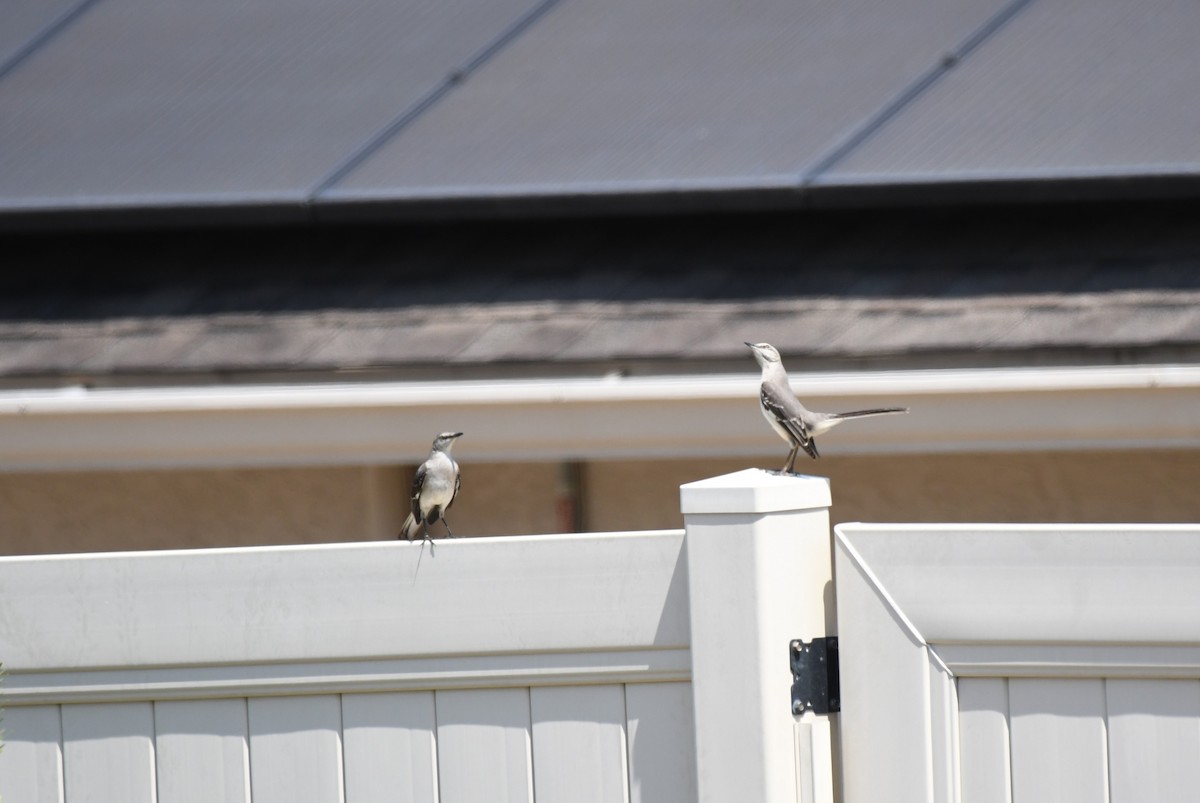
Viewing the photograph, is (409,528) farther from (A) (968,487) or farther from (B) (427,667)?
(A) (968,487)

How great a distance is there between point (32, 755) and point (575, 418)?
78.5 inches

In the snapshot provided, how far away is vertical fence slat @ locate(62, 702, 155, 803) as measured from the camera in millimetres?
2660

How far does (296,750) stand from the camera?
2.62m

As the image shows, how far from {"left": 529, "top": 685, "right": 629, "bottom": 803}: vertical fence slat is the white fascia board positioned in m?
1.76

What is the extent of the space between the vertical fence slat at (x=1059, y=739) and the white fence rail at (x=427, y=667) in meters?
0.35

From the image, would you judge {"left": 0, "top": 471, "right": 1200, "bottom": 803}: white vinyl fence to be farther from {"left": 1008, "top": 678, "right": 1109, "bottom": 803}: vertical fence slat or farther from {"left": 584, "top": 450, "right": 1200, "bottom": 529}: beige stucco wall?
{"left": 584, "top": 450, "right": 1200, "bottom": 529}: beige stucco wall

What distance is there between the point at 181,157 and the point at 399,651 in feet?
10.2

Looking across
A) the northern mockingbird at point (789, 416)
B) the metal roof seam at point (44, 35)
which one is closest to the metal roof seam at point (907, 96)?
the northern mockingbird at point (789, 416)

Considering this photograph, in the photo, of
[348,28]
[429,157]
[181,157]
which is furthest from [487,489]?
[348,28]

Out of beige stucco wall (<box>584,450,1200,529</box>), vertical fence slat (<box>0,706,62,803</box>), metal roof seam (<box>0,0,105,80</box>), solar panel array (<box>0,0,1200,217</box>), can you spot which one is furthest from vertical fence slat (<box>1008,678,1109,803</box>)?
metal roof seam (<box>0,0,105,80</box>)

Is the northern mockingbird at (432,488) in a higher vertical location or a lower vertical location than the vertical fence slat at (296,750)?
higher

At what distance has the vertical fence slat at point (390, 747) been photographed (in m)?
2.59

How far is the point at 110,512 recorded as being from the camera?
4.97 metres

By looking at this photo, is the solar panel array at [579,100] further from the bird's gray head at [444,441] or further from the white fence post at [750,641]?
the white fence post at [750,641]
